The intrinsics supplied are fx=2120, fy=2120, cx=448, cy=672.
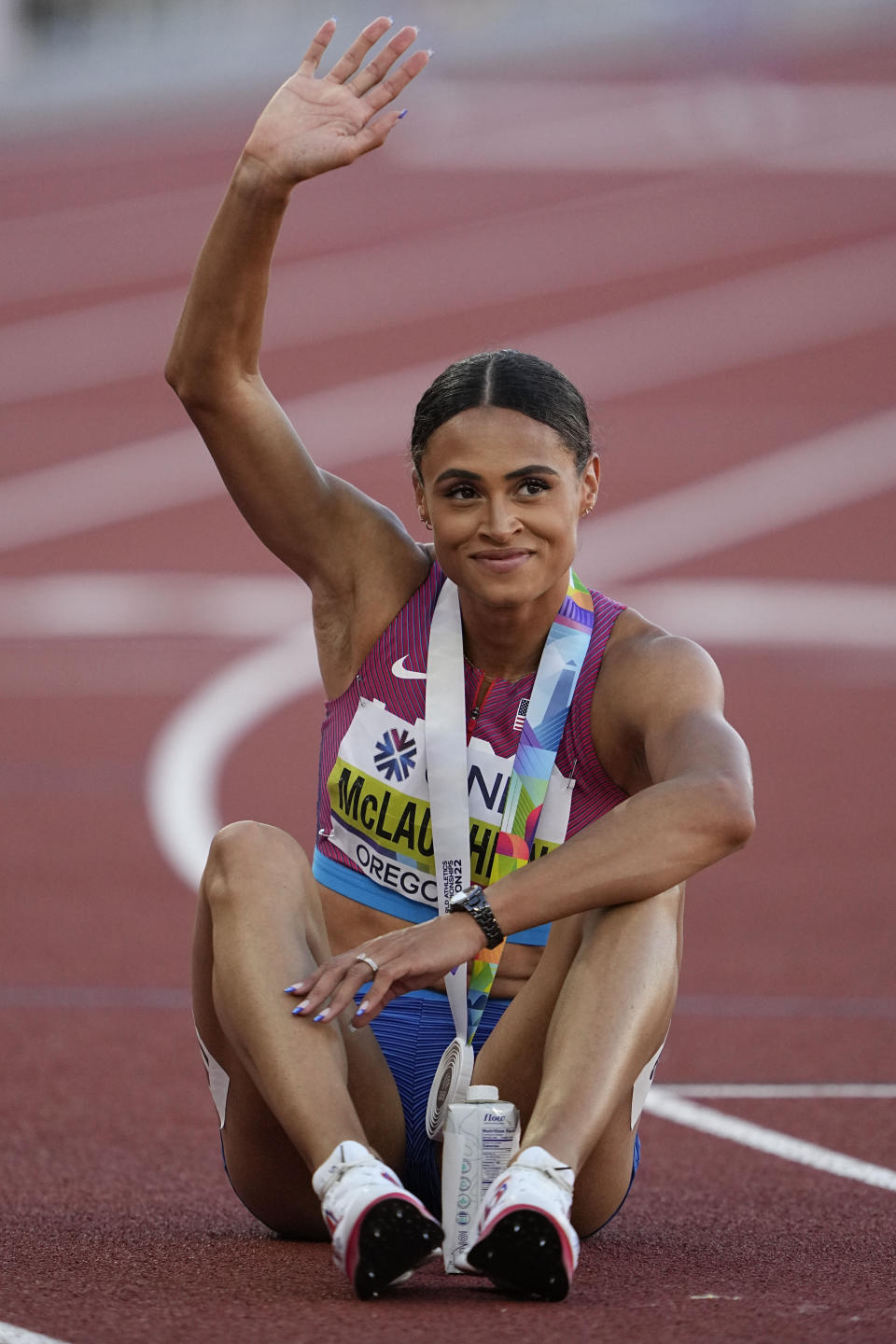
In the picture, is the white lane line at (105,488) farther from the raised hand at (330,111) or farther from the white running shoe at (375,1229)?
the white running shoe at (375,1229)

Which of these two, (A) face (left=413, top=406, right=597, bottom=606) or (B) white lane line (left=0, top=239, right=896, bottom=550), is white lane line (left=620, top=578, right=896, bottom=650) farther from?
(A) face (left=413, top=406, right=597, bottom=606)

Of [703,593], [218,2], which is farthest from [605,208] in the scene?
[703,593]

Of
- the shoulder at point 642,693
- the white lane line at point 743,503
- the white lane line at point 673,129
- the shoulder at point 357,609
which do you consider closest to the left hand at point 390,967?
the shoulder at point 642,693

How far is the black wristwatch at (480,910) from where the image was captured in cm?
331

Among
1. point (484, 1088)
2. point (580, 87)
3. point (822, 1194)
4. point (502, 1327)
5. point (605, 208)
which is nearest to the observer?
point (502, 1327)

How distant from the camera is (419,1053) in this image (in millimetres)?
3701

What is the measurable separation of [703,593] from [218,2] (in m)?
21.4

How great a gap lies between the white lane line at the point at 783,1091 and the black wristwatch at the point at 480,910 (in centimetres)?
206

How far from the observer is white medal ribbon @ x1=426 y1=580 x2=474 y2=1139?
11.4ft

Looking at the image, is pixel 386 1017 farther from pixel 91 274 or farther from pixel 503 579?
pixel 91 274

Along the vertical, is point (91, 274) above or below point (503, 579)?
above

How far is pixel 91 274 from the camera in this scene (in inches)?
886

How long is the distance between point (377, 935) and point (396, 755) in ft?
1.06

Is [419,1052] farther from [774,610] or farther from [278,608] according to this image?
[774,610]
